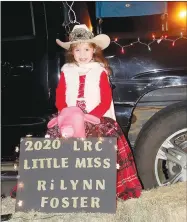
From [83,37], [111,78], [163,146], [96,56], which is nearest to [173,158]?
[163,146]

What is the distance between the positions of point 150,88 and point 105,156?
678mm

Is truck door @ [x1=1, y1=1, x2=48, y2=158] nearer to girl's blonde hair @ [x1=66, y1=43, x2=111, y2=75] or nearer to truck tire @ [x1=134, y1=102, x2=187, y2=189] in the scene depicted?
girl's blonde hair @ [x1=66, y1=43, x2=111, y2=75]

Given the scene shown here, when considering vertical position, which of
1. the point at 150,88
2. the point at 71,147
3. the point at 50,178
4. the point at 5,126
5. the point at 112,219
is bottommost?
the point at 112,219

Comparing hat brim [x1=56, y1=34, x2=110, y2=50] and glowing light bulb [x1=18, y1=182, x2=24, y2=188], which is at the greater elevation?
hat brim [x1=56, y1=34, x2=110, y2=50]

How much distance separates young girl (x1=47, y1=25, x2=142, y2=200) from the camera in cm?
259

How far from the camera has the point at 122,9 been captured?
2.95 meters

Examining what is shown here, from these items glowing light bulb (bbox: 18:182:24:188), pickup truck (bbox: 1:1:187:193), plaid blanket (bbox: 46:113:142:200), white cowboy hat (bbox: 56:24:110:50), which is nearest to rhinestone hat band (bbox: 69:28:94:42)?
white cowboy hat (bbox: 56:24:110:50)

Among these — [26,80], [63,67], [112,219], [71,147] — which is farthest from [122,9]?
[112,219]

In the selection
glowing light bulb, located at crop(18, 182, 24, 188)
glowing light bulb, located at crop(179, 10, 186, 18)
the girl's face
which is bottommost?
glowing light bulb, located at crop(18, 182, 24, 188)

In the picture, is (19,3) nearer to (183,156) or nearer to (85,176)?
(85,176)

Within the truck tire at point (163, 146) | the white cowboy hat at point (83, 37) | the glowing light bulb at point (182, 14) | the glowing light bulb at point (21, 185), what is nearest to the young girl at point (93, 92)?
the white cowboy hat at point (83, 37)

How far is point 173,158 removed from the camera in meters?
2.72

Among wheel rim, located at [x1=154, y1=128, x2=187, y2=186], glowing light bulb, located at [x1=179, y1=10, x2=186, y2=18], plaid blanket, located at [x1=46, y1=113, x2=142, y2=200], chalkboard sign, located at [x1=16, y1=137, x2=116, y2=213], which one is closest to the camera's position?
chalkboard sign, located at [x1=16, y1=137, x2=116, y2=213]

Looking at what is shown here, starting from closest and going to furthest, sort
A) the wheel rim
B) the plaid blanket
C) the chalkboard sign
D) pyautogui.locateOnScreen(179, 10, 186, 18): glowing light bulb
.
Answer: the chalkboard sign, the plaid blanket, the wheel rim, pyautogui.locateOnScreen(179, 10, 186, 18): glowing light bulb
